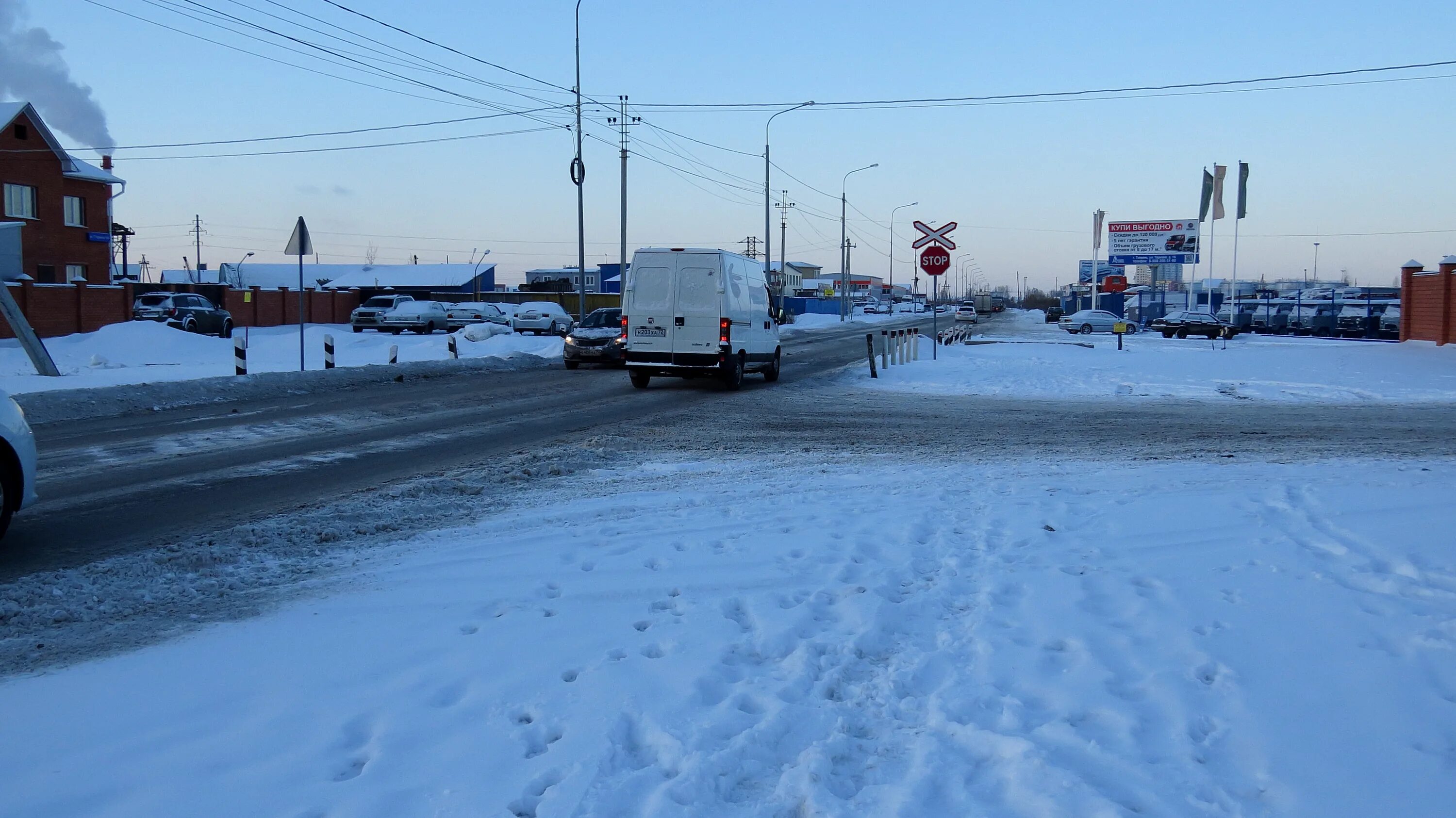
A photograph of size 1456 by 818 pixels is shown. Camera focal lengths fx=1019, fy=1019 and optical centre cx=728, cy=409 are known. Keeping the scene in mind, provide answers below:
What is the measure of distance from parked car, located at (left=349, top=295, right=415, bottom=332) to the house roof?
1234 cm

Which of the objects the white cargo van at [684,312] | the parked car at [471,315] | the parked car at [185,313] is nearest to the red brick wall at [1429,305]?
the white cargo van at [684,312]

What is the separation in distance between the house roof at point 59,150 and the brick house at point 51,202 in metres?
0.03

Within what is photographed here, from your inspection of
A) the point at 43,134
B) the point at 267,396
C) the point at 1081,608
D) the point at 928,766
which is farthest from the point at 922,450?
the point at 43,134

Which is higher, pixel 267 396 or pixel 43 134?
pixel 43 134

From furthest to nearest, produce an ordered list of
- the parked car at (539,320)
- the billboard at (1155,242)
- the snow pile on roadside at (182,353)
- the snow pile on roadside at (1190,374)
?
1. the billboard at (1155,242)
2. the parked car at (539,320)
3. the snow pile on roadside at (182,353)
4. the snow pile on roadside at (1190,374)

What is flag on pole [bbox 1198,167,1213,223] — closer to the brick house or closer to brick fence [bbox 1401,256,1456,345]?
brick fence [bbox 1401,256,1456,345]

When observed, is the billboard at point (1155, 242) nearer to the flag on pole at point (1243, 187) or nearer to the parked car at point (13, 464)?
the flag on pole at point (1243, 187)

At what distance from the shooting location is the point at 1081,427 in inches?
541

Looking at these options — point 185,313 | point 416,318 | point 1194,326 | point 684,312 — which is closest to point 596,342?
point 684,312

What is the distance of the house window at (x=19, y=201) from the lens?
4066cm

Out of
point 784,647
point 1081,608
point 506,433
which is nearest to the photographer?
point 784,647

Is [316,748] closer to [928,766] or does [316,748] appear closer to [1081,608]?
[928,766]

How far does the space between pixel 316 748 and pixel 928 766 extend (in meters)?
2.20

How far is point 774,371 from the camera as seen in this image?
22.2 metres
